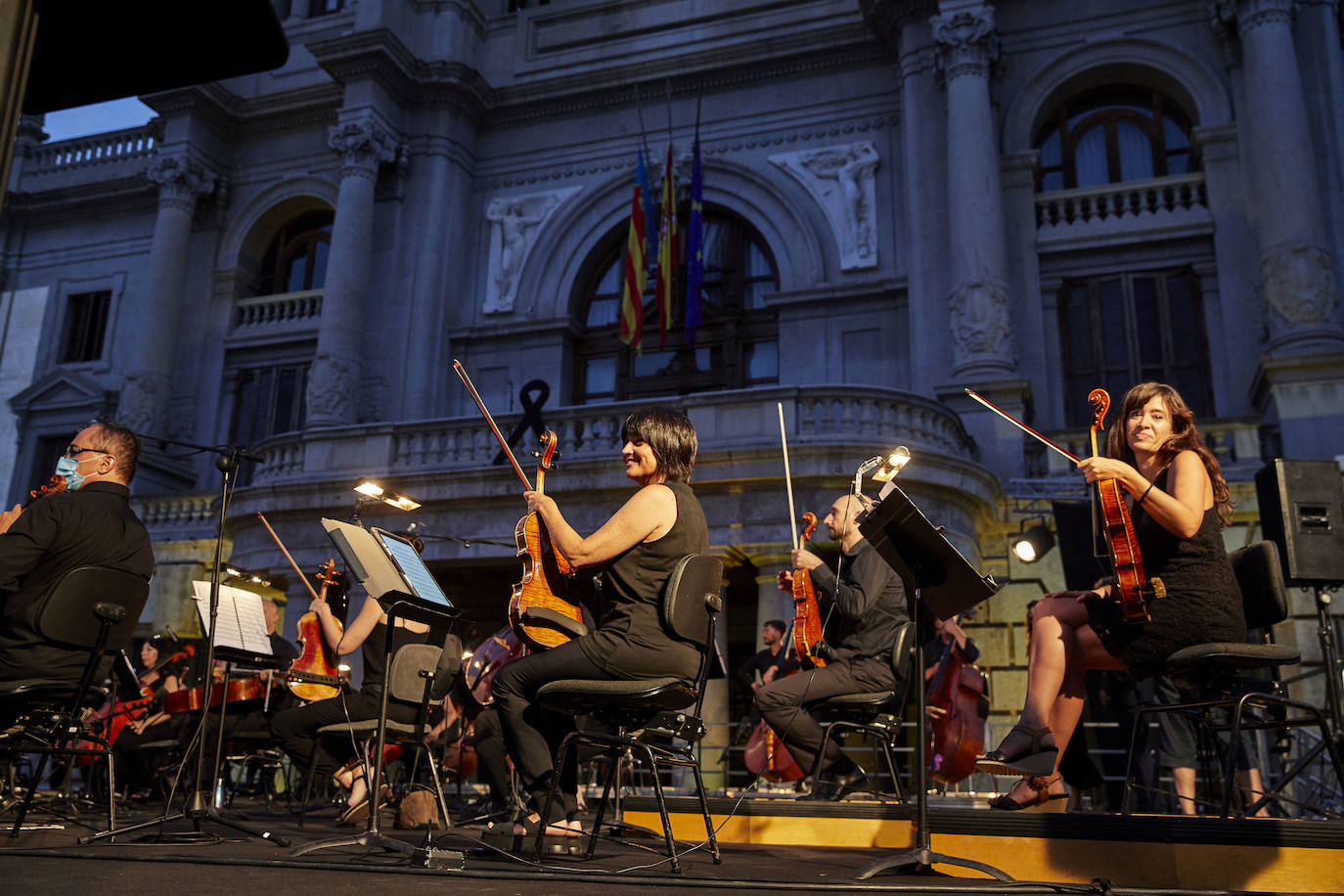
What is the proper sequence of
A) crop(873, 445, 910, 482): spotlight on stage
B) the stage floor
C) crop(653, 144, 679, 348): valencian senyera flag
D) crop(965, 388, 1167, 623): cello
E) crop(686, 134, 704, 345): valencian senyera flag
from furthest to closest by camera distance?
1. crop(653, 144, 679, 348): valencian senyera flag
2. crop(686, 134, 704, 345): valencian senyera flag
3. crop(873, 445, 910, 482): spotlight on stage
4. crop(965, 388, 1167, 623): cello
5. the stage floor

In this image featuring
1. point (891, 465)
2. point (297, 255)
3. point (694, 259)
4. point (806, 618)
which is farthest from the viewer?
point (297, 255)

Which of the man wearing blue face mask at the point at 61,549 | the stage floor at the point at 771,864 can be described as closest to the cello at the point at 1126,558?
the stage floor at the point at 771,864

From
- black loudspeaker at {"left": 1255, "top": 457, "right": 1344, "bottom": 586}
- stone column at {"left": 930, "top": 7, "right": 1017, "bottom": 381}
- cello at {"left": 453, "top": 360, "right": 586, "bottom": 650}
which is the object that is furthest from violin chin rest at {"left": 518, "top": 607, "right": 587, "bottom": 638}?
stone column at {"left": 930, "top": 7, "right": 1017, "bottom": 381}

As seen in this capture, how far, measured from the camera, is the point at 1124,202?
17.6 m

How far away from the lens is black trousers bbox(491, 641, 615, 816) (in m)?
4.24

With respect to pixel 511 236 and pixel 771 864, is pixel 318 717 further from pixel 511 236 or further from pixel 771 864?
pixel 511 236

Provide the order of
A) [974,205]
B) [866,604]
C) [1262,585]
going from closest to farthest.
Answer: [1262,585], [866,604], [974,205]

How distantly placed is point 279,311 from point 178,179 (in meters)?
3.17

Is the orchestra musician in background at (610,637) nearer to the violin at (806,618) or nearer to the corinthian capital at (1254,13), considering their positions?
the violin at (806,618)

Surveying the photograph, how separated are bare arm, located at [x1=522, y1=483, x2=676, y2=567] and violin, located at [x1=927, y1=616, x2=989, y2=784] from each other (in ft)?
14.7

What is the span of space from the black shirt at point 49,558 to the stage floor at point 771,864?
2.40 feet

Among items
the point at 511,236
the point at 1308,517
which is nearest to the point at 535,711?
the point at 1308,517

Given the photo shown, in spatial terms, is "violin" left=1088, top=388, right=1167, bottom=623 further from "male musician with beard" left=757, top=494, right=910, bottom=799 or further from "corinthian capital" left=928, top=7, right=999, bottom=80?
"corinthian capital" left=928, top=7, right=999, bottom=80

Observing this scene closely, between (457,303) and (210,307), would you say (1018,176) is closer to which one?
(457,303)
